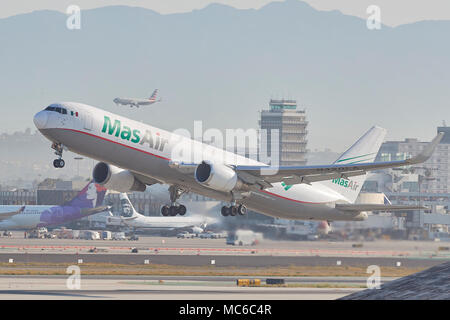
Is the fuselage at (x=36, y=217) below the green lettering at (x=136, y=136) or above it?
below

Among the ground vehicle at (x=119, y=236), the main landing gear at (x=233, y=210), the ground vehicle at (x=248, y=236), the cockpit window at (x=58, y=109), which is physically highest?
the cockpit window at (x=58, y=109)

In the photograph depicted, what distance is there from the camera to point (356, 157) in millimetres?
61312

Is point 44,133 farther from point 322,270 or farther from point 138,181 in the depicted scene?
point 322,270

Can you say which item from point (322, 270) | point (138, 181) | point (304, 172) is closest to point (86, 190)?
point (322, 270)

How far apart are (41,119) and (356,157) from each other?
83.2 ft

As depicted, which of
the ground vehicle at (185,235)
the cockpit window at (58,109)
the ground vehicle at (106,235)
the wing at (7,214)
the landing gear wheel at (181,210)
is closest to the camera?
the cockpit window at (58,109)

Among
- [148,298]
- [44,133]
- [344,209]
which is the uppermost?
[44,133]

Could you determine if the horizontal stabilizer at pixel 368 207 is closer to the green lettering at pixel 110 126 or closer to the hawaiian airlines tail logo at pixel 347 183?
the hawaiian airlines tail logo at pixel 347 183

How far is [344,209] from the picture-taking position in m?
58.0

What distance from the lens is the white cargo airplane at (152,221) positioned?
119 meters

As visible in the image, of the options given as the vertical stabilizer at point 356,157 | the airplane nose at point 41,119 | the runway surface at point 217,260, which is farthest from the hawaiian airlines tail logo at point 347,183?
the airplane nose at point 41,119

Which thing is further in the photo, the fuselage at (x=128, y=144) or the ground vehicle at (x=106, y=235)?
the ground vehicle at (x=106, y=235)
